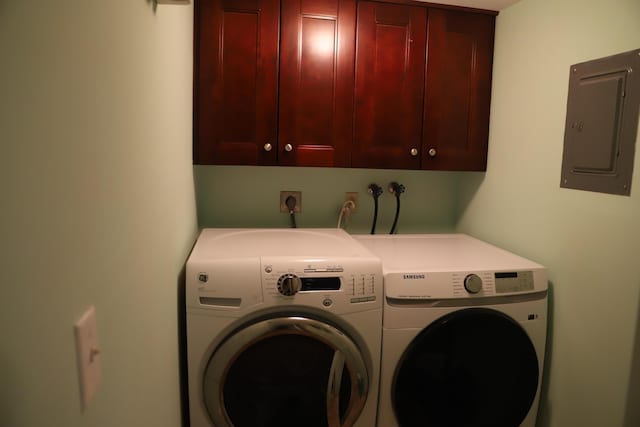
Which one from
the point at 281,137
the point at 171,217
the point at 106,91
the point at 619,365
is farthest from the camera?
the point at 281,137

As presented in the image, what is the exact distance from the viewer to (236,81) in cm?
165

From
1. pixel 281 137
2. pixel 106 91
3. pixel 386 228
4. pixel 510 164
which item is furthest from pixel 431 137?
pixel 106 91

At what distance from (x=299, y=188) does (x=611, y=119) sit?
125cm

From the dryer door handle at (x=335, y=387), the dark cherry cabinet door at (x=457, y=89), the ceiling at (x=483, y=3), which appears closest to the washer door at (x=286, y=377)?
the dryer door handle at (x=335, y=387)

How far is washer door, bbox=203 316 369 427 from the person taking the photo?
1.30 m

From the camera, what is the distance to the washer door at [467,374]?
55.6 inches

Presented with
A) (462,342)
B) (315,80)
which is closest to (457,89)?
(315,80)

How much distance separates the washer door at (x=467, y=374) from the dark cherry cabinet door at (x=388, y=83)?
2.49ft

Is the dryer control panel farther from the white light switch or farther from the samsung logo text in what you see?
the white light switch

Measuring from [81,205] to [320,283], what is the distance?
883mm

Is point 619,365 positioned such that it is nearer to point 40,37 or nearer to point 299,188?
point 299,188

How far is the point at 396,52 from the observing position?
1.77 m

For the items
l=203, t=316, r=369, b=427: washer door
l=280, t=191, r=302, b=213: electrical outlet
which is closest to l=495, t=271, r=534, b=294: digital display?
l=203, t=316, r=369, b=427: washer door

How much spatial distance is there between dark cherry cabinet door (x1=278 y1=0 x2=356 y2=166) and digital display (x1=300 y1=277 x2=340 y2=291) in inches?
23.3
